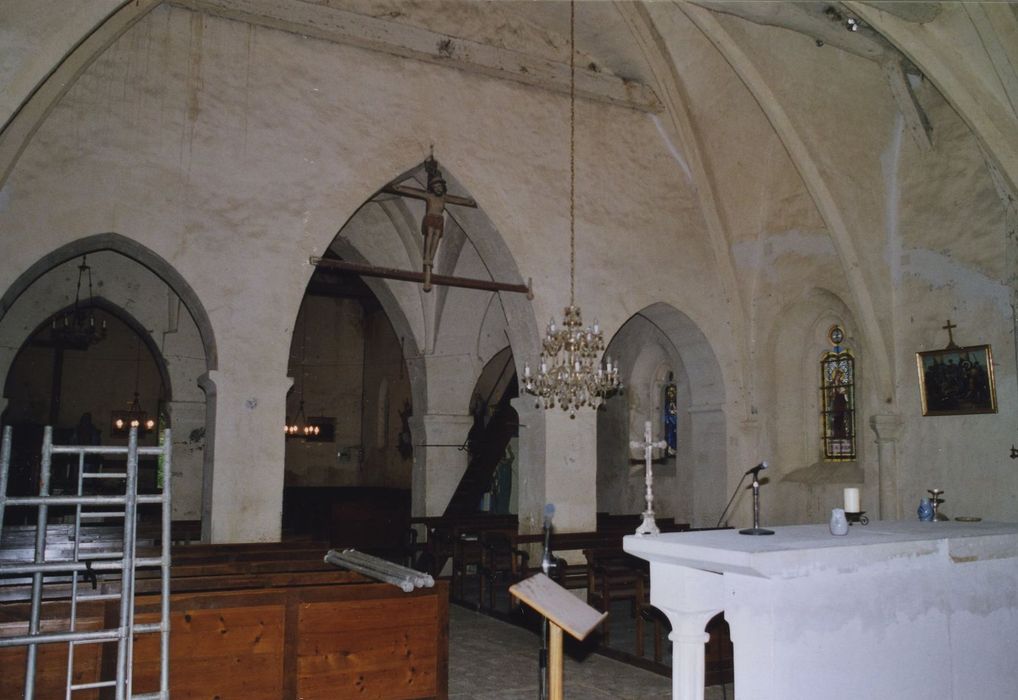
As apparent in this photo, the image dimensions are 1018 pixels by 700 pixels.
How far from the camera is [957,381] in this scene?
9.89 metres

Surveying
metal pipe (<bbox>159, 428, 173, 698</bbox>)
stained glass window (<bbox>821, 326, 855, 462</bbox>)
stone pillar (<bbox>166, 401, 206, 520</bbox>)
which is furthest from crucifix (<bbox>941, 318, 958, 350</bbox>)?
stone pillar (<bbox>166, 401, 206, 520</bbox>)

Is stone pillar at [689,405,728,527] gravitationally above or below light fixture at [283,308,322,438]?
below

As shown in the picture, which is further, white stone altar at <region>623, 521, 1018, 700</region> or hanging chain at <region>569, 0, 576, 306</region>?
hanging chain at <region>569, 0, 576, 306</region>

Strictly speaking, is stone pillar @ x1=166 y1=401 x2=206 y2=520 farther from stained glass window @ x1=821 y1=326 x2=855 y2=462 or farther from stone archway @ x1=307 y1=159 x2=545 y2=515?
stained glass window @ x1=821 y1=326 x2=855 y2=462

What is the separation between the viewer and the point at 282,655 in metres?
5.14

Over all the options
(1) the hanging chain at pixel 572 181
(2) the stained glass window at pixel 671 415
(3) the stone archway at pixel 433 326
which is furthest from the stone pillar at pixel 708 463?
(3) the stone archway at pixel 433 326

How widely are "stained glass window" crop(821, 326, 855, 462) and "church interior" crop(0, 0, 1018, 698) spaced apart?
4cm

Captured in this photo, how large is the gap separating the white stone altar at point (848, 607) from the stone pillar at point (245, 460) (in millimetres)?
5916

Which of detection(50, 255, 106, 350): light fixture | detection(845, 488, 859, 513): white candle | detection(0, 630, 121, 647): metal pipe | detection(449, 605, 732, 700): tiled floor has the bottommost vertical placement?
detection(449, 605, 732, 700): tiled floor

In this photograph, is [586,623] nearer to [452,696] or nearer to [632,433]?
[452,696]

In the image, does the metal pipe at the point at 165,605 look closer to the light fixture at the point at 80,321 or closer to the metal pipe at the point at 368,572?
the metal pipe at the point at 368,572

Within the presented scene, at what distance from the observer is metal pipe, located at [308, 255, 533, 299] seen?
32.2ft

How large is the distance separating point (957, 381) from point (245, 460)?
26.3 feet

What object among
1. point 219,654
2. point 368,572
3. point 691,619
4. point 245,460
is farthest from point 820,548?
point 245,460
